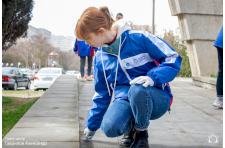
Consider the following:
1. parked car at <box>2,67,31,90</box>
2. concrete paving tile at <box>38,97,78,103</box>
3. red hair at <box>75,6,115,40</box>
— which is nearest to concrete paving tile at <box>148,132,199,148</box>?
red hair at <box>75,6,115,40</box>

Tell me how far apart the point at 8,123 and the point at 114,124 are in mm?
2776

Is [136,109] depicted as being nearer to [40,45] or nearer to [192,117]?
[192,117]

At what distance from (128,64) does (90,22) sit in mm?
494

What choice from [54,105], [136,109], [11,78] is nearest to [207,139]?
[136,109]

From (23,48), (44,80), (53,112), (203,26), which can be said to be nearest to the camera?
(53,112)

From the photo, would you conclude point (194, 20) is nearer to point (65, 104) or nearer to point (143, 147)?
point (65, 104)

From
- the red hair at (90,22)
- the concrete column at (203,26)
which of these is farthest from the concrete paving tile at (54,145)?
the concrete column at (203,26)

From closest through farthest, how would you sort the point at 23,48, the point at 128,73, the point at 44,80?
the point at 128,73 < the point at 44,80 < the point at 23,48

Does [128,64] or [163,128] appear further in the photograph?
[163,128]

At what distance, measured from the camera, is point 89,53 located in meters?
7.81

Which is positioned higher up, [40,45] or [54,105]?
[40,45]

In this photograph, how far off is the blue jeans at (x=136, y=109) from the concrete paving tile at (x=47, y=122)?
85 centimetres

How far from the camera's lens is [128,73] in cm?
222

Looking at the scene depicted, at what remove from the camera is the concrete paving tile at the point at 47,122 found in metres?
2.75
